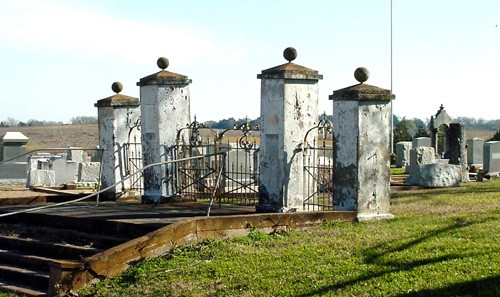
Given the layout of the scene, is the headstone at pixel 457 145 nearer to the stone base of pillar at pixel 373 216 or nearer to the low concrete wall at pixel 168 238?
the stone base of pillar at pixel 373 216

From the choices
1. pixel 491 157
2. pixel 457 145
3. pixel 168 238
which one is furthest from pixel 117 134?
pixel 491 157

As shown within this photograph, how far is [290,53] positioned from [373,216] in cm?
302

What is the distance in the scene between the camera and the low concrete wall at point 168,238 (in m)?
9.30

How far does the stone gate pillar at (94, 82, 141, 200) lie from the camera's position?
15.8 meters

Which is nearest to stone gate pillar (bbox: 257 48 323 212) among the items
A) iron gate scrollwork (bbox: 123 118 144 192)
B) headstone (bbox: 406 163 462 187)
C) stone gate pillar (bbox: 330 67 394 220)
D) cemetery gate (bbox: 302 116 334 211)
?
cemetery gate (bbox: 302 116 334 211)

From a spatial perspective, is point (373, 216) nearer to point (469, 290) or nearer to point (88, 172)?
point (469, 290)

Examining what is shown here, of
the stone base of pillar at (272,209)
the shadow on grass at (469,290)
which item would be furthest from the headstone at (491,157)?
the shadow on grass at (469,290)

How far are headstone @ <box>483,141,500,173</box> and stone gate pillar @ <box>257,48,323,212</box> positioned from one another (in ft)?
48.0

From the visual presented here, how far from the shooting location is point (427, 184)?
A: 19.5 m

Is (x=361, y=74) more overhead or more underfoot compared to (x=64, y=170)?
more overhead

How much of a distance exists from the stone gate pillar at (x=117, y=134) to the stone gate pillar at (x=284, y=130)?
4.22m

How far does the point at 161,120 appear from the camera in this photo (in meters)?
14.5

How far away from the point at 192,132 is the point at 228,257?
542cm

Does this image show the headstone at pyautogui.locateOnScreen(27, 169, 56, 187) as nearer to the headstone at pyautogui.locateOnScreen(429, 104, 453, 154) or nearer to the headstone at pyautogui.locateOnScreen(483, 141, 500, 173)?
the headstone at pyautogui.locateOnScreen(483, 141, 500, 173)
